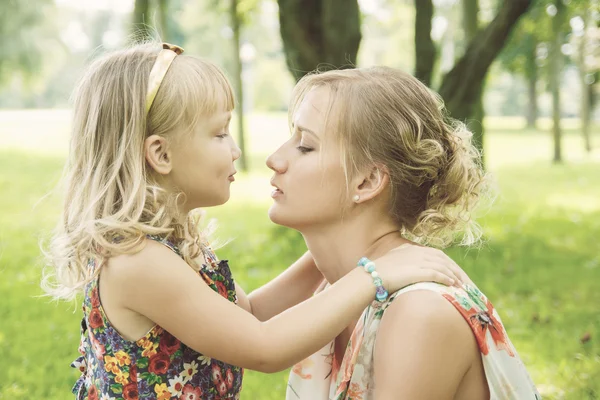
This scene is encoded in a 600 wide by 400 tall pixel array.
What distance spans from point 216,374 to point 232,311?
0.42 meters

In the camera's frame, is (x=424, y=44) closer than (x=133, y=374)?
No

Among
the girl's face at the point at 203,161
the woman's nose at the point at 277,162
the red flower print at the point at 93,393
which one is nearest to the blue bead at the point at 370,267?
the woman's nose at the point at 277,162

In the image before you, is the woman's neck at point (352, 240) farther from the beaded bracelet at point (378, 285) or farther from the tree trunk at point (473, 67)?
the tree trunk at point (473, 67)

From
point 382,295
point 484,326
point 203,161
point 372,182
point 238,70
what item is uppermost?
point 203,161

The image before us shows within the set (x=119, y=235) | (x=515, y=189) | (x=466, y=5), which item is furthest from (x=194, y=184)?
(x=515, y=189)

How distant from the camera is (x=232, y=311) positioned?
257 centimetres

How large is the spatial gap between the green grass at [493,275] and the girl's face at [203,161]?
3.53 feet

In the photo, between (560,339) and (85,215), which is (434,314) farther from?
(560,339)

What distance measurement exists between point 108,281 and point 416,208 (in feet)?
3.96

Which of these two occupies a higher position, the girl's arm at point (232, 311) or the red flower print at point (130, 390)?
the girl's arm at point (232, 311)

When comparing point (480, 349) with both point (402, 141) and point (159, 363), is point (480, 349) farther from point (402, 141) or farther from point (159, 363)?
point (159, 363)

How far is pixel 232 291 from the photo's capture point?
3.02 m

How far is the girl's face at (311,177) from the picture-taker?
2822mm

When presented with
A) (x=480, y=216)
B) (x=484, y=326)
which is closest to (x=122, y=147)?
(x=484, y=326)
